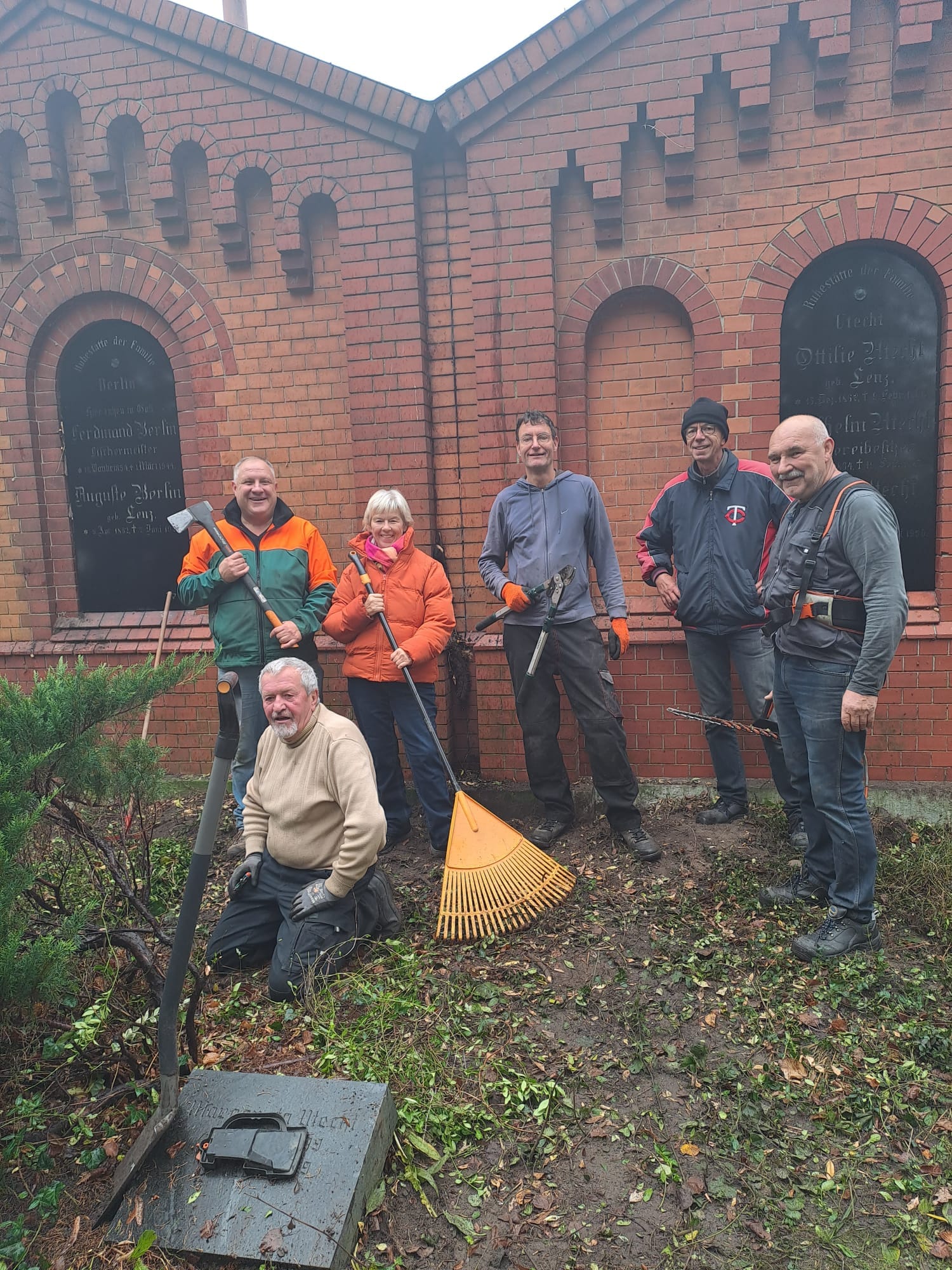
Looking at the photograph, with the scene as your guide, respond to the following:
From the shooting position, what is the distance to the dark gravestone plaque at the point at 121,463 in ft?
19.7

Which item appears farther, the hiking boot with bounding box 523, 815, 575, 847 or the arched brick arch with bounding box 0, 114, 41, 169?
the arched brick arch with bounding box 0, 114, 41, 169

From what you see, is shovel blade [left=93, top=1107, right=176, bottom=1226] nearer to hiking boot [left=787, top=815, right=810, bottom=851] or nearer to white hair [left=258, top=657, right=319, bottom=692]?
white hair [left=258, top=657, right=319, bottom=692]

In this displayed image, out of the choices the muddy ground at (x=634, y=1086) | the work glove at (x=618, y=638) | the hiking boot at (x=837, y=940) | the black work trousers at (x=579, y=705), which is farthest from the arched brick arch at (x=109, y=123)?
the hiking boot at (x=837, y=940)

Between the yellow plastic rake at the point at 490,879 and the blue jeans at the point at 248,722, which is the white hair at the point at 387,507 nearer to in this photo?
the blue jeans at the point at 248,722

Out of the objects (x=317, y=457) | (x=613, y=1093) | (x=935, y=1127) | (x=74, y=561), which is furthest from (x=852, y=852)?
(x=74, y=561)

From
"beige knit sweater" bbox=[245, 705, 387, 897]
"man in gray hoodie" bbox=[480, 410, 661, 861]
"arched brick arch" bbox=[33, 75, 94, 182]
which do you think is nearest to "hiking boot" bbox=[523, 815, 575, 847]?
"man in gray hoodie" bbox=[480, 410, 661, 861]

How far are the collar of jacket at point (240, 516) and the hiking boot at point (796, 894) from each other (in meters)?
3.21

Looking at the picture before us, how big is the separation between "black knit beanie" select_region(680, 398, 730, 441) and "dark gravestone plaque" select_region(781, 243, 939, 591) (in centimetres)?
89

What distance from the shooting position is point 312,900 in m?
3.52

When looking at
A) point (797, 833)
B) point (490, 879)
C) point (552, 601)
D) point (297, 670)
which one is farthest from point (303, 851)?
point (797, 833)

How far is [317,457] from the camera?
5.72 meters

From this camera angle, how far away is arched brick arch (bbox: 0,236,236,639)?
5.80 metres

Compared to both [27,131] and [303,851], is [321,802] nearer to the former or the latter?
[303,851]

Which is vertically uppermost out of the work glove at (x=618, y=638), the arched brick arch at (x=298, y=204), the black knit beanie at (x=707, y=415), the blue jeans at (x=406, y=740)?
the arched brick arch at (x=298, y=204)
